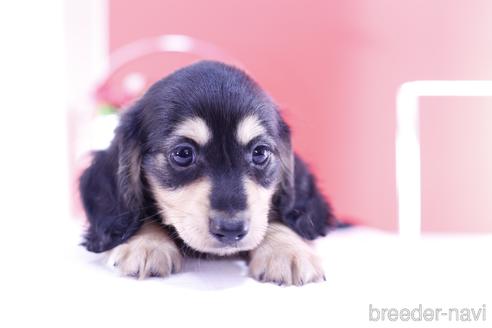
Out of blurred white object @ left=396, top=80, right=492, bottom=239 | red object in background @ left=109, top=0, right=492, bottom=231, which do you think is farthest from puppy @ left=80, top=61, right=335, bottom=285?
red object in background @ left=109, top=0, right=492, bottom=231

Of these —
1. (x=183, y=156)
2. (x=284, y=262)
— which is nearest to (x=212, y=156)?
(x=183, y=156)

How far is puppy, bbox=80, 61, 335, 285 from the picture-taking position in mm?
1521

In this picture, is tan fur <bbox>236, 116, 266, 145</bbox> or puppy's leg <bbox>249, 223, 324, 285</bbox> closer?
puppy's leg <bbox>249, 223, 324, 285</bbox>

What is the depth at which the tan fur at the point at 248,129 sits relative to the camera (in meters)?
1.64

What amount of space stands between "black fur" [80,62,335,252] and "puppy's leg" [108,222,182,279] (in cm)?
8

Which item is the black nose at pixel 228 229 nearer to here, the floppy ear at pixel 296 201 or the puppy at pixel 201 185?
the puppy at pixel 201 185

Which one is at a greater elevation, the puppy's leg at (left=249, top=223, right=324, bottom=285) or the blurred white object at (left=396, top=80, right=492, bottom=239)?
the blurred white object at (left=396, top=80, right=492, bottom=239)

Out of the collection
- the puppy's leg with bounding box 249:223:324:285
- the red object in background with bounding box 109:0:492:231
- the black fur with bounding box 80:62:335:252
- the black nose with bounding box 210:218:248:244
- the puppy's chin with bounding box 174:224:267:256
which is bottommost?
the puppy's leg with bounding box 249:223:324:285

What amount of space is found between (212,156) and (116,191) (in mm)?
435

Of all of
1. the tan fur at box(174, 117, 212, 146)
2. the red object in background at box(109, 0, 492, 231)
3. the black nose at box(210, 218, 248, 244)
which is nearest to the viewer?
the black nose at box(210, 218, 248, 244)

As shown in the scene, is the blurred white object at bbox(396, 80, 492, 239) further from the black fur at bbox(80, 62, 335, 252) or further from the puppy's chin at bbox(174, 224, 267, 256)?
the puppy's chin at bbox(174, 224, 267, 256)

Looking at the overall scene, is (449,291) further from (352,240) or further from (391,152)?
(391,152)

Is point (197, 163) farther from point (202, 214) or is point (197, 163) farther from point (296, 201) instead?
point (296, 201)

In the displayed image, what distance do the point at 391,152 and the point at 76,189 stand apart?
Result: 3.11 metres
